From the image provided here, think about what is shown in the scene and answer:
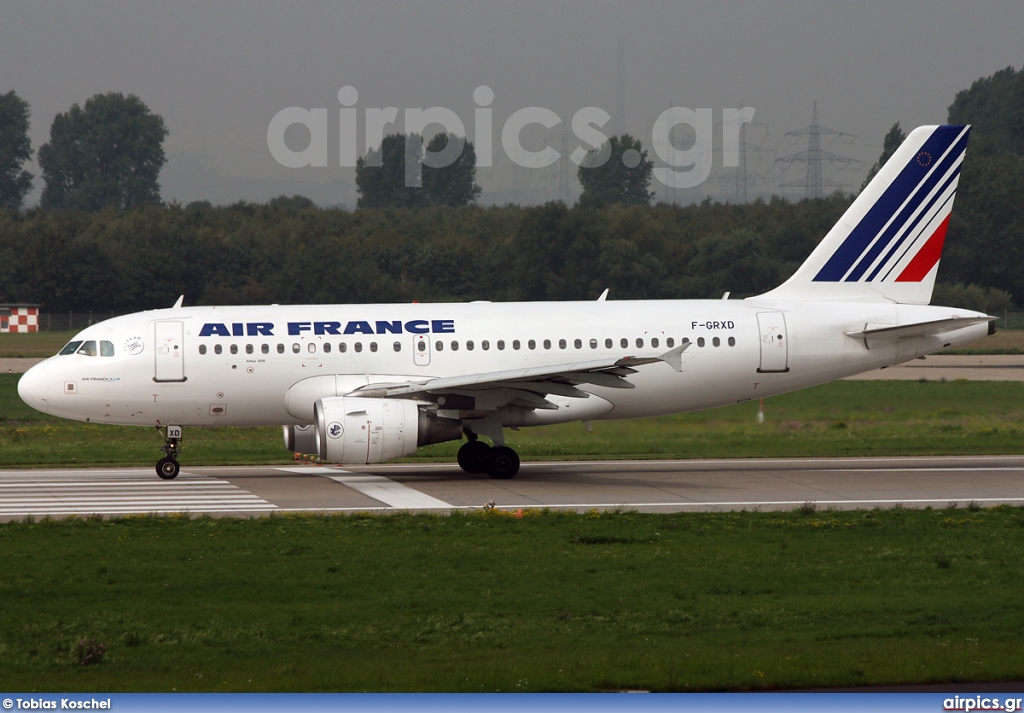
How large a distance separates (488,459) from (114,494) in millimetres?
7749

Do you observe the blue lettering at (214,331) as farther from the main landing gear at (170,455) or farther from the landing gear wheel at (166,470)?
the landing gear wheel at (166,470)

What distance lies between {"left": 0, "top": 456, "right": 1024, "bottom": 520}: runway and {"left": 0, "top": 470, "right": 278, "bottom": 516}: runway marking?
21 mm

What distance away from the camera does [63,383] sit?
86.9 feet

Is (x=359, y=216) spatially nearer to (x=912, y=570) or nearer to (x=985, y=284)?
(x=985, y=284)

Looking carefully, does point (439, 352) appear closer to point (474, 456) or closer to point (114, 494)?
point (474, 456)

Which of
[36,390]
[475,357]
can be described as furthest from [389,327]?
[36,390]

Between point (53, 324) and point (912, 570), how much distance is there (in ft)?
240

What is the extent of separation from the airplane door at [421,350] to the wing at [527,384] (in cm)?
66

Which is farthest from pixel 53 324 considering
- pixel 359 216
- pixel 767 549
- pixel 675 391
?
pixel 767 549

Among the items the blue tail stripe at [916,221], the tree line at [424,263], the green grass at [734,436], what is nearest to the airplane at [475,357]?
the blue tail stripe at [916,221]

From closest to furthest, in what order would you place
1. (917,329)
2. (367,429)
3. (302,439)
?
1. (367,429)
2. (302,439)
3. (917,329)

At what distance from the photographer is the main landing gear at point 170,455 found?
26.7 metres

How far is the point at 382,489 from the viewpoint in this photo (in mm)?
25078

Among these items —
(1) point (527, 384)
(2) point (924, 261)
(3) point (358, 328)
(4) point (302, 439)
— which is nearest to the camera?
(1) point (527, 384)
